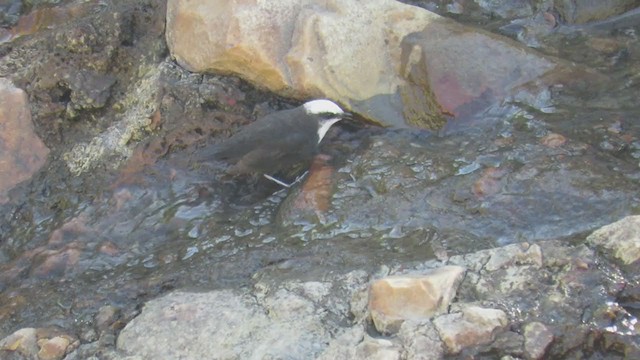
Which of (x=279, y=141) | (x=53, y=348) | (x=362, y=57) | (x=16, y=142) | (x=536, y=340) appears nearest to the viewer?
(x=536, y=340)

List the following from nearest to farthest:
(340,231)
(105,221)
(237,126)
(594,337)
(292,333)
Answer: (594,337) < (292,333) < (340,231) < (105,221) < (237,126)

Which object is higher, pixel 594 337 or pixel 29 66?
pixel 29 66

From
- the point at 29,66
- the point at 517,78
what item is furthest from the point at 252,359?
the point at 29,66

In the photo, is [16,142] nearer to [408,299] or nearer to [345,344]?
[345,344]

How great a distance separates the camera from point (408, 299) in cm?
360

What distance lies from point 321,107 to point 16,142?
2226 millimetres

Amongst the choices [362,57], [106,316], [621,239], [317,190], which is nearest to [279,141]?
[317,190]

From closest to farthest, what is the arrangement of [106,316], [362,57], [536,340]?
[536,340], [106,316], [362,57]

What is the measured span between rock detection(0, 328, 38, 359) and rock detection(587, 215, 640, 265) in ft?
9.03

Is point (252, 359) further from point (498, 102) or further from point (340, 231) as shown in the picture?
point (498, 102)

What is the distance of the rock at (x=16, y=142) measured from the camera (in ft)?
18.4

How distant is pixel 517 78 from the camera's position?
5367 millimetres

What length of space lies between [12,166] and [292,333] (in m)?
2.90

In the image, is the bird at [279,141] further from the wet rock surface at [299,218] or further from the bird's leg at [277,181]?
the wet rock surface at [299,218]
